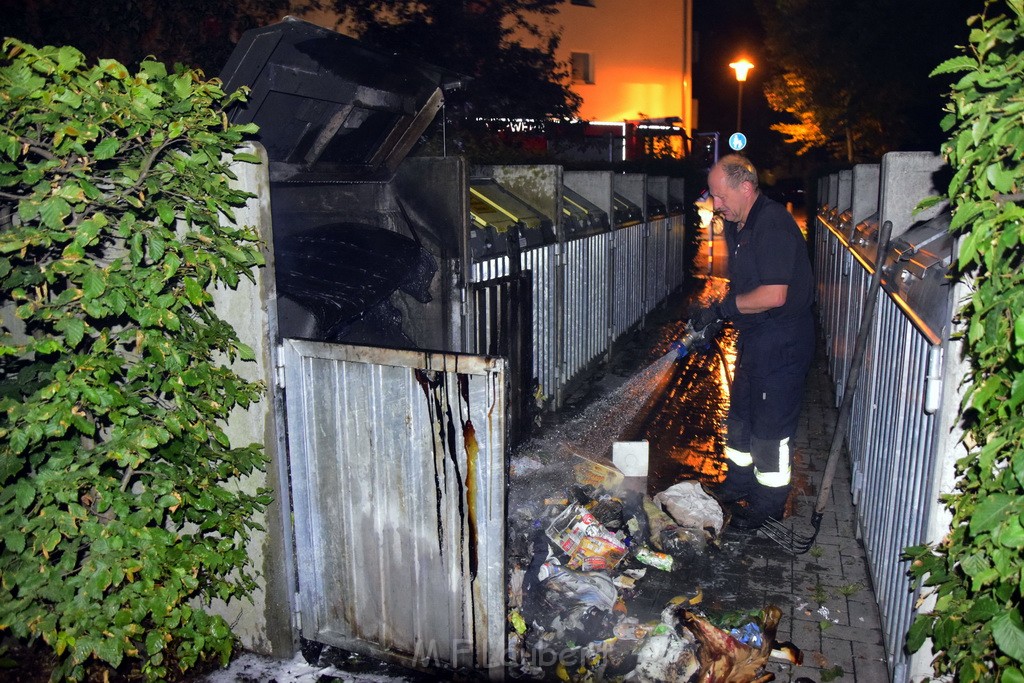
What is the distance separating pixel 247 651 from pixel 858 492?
361 cm

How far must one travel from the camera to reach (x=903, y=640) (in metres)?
3.06

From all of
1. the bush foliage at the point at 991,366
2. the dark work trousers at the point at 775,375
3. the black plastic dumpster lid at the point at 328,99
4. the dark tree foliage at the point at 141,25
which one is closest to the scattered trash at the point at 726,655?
the bush foliage at the point at 991,366

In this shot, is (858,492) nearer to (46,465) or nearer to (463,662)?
(463,662)

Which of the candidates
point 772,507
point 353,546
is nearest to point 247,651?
point 353,546

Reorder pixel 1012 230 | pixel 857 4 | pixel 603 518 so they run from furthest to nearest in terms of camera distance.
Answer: pixel 857 4 → pixel 603 518 → pixel 1012 230

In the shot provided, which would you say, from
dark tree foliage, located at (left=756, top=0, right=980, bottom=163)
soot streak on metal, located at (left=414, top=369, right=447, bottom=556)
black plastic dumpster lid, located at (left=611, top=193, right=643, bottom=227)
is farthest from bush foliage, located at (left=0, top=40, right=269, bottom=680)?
dark tree foliage, located at (left=756, top=0, right=980, bottom=163)

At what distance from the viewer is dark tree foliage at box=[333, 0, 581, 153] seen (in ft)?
30.8

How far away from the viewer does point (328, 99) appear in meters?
4.35

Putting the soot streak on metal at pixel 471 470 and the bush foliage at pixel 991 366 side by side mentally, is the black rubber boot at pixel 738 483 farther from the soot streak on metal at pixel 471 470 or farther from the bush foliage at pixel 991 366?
the bush foliage at pixel 991 366

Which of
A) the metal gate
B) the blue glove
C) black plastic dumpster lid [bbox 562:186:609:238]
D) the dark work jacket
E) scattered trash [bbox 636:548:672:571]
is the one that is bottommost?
scattered trash [bbox 636:548:672:571]

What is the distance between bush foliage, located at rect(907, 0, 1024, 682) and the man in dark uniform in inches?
94.9

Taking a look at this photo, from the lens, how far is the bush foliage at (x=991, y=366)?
186 centimetres

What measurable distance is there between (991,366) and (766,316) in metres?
2.73

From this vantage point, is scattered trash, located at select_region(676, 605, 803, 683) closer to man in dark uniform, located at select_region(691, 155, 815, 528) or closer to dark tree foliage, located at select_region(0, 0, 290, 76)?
man in dark uniform, located at select_region(691, 155, 815, 528)
